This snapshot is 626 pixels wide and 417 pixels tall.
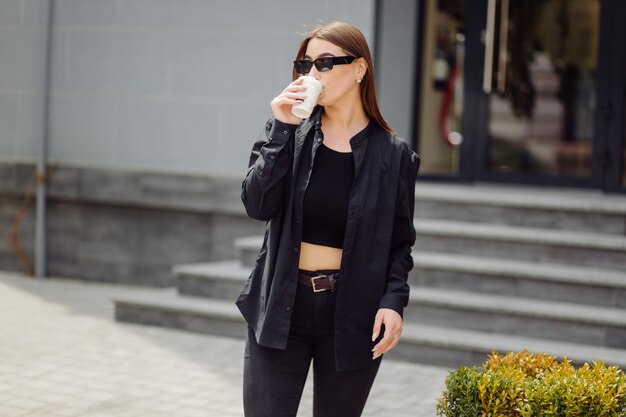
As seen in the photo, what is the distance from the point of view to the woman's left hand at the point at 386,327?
3922 millimetres

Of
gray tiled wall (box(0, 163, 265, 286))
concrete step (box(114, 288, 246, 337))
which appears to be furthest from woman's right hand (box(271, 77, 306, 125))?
gray tiled wall (box(0, 163, 265, 286))

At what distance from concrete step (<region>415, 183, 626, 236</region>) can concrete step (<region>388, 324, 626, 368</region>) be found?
138cm

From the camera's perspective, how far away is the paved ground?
21.1ft

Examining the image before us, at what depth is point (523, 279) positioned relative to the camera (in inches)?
318

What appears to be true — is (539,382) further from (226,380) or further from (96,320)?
(96,320)

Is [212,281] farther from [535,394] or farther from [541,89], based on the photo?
[535,394]

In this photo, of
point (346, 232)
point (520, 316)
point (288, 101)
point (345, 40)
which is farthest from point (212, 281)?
point (288, 101)

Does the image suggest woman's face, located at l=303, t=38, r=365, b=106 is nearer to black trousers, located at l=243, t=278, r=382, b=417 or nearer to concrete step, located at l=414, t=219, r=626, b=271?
black trousers, located at l=243, t=278, r=382, b=417

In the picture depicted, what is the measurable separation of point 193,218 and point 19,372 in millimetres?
3819

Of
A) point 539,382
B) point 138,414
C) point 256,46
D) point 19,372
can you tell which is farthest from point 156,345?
point 539,382

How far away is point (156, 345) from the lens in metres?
8.11

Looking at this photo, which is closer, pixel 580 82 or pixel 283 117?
pixel 283 117

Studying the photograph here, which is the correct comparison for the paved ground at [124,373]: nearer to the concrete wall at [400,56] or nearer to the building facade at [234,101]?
the building facade at [234,101]

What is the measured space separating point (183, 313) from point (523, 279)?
2.64 m
